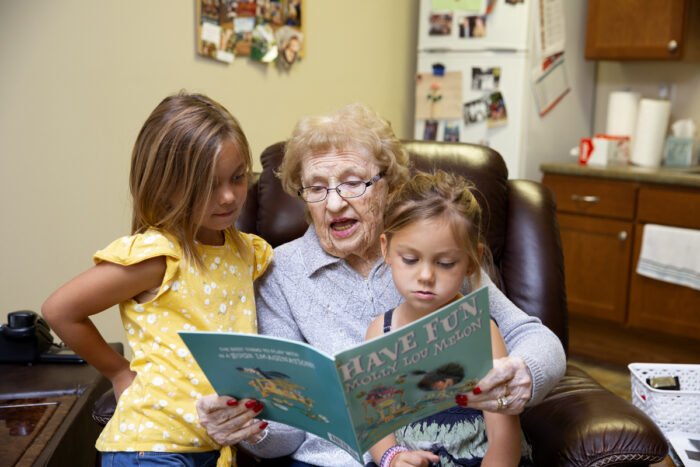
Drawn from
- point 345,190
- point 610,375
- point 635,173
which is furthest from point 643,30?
point 345,190

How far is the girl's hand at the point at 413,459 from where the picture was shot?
1229 millimetres

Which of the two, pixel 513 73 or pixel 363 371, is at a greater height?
pixel 513 73

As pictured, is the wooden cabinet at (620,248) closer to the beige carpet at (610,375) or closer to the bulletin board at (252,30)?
the beige carpet at (610,375)

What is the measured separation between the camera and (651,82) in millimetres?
3766

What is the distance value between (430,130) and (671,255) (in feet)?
4.48

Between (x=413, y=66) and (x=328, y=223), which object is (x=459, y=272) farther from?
(x=413, y=66)

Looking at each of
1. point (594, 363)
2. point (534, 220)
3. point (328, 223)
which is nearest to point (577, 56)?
point (594, 363)

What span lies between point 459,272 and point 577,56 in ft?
9.46

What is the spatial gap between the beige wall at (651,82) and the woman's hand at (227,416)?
3.21 meters

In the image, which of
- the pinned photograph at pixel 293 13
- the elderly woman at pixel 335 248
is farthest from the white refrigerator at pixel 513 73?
the elderly woman at pixel 335 248

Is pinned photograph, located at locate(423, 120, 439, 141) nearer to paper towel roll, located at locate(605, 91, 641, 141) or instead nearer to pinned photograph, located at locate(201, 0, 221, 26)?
paper towel roll, located at locate(605, 91, 641, 141)

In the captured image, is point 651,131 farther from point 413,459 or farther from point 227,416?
point 227,416

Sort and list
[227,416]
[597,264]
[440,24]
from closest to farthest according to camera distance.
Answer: [227,416] → [597,264] → [440,24]

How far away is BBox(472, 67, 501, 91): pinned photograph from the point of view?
356 cm
